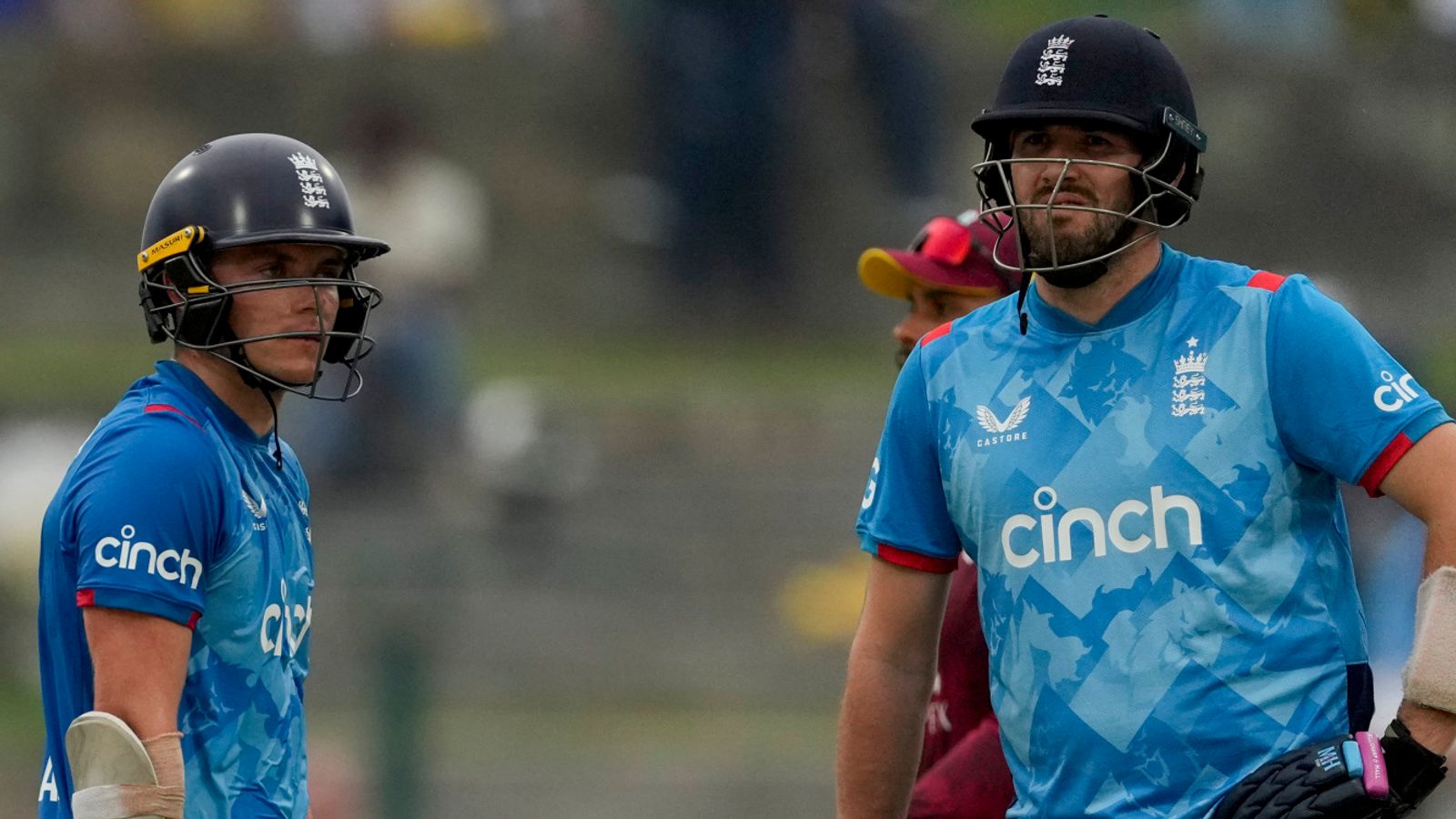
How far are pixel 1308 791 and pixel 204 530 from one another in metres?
2.07

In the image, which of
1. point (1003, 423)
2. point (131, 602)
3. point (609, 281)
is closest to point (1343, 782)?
point (1003, 423)

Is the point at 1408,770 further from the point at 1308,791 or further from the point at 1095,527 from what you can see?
the point at 1095,527

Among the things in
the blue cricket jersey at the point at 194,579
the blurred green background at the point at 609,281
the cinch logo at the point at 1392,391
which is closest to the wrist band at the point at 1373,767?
the cinch logo at the point at 1392,391

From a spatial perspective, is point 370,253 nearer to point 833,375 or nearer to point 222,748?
point 222,748

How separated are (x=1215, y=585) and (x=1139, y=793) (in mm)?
409

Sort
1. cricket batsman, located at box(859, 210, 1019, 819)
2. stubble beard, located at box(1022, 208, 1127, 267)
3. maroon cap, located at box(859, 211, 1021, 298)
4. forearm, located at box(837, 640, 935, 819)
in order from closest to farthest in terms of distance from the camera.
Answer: stubble beard, located at box(1022, 208, 1127, 267), forearm, located at box(837, 640, 935, 819), cricket batsman, located at box(859, 210, 1019, 819), maroon cap, located at box(859, 211, 1021, 298)

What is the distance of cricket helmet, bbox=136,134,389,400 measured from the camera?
436 cm

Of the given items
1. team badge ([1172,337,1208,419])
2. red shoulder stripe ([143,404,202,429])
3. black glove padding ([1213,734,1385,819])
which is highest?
red shoulder stripe ([143,404,202,429])

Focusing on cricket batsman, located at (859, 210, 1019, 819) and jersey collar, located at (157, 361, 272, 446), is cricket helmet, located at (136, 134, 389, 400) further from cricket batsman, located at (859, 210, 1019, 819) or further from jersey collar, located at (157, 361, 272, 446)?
cricket batsman, located at (859, 210, 1019, 819)

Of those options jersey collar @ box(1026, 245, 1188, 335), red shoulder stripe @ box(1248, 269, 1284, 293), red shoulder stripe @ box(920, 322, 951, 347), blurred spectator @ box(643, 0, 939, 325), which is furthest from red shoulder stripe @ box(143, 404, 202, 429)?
blurred spectator @ box(643, 0, 939, 325)

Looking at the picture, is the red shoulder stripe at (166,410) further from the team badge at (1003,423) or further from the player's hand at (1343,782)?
the player's hand at (1343,782)

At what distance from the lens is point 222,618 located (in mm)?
Answer: 4129

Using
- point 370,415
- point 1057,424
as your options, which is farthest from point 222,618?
point 370,415

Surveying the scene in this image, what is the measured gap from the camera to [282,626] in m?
4.30
